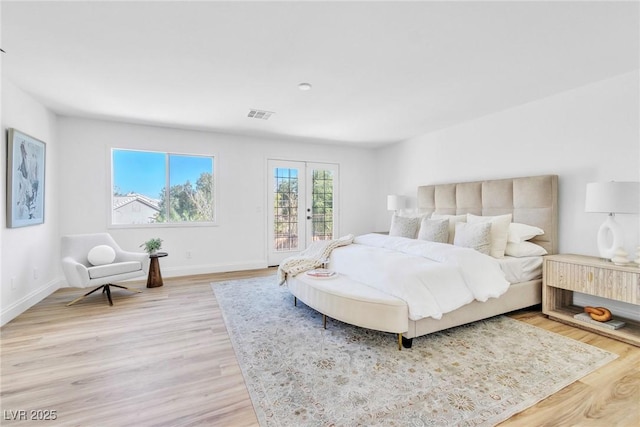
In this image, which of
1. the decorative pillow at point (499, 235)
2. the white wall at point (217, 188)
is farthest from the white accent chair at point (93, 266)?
the decorative pillow at point (499, 235)

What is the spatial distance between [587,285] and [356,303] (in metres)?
2.17

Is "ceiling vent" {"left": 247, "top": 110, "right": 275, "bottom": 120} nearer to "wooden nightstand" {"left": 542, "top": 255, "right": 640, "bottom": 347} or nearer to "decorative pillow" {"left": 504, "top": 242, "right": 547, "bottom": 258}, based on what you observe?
"decorative pillow" {"left": 504, "top": 242, "right": 547, "bottom": 258}

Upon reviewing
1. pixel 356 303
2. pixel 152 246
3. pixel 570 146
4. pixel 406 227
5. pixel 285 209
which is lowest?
pixel 356 303

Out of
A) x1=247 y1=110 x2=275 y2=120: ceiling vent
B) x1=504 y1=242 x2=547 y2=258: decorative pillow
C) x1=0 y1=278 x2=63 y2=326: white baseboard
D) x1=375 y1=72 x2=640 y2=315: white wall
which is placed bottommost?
x1=0 y1=278 x2=63 y2=326: white baseboard

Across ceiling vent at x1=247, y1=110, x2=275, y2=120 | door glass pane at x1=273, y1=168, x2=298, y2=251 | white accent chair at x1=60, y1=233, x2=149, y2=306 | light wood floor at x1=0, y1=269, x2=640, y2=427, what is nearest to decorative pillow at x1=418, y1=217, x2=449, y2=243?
light wood floor at x1=0, y1=269, x2=640, y2=427

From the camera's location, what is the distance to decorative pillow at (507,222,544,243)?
130 inches

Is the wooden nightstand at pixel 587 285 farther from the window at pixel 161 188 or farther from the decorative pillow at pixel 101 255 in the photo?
the decorative pillow at pixel 101 255

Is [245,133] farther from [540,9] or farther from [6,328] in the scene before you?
[540,9]

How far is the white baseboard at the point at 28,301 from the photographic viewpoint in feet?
9.51

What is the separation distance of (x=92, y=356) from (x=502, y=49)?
409 centimetres

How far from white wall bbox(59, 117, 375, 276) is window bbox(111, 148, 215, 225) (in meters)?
0.14

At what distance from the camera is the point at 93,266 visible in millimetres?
3682

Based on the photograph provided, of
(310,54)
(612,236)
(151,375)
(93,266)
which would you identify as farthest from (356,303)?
(93,266)

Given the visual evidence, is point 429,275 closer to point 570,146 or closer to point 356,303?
point 356,303
